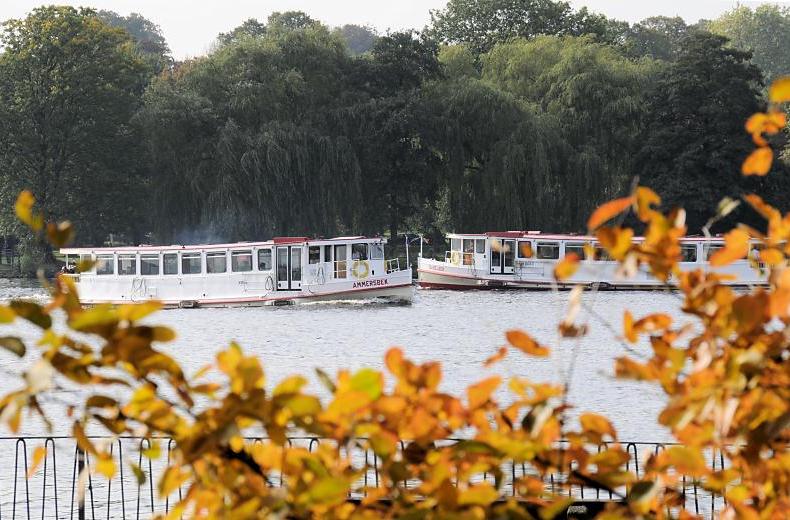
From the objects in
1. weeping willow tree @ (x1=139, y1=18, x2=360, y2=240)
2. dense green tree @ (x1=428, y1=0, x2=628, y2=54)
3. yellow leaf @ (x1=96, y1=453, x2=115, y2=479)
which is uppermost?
dense green tree @ (x1=428, y1=0, x2=628, y2=54)

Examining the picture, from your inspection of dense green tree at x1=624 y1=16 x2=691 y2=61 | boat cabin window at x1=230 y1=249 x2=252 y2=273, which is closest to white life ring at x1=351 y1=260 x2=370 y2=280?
boat cabin window at x1=230 y1=249 x2=252 y2=273

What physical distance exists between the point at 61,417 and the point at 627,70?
42.9m

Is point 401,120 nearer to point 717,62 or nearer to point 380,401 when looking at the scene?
point 717,62

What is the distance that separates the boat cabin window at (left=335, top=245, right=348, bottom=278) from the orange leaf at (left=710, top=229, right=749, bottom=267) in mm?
44456

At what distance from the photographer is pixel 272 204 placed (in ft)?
194

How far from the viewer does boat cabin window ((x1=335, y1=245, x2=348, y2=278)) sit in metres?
48.2

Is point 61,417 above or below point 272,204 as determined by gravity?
below

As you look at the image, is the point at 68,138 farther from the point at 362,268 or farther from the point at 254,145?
the point at 362,268

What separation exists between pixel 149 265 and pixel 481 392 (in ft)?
153

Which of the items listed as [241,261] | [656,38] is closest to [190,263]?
[241,261]

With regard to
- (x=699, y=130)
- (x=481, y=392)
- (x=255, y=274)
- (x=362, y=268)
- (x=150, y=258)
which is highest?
(x=699, y=130)

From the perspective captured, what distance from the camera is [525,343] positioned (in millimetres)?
3605

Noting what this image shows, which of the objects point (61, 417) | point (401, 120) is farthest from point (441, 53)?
point (61, 417)

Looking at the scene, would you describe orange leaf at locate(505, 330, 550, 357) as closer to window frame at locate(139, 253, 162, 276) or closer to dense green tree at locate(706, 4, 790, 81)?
window frame at locate(139, 253, 162, 276)
